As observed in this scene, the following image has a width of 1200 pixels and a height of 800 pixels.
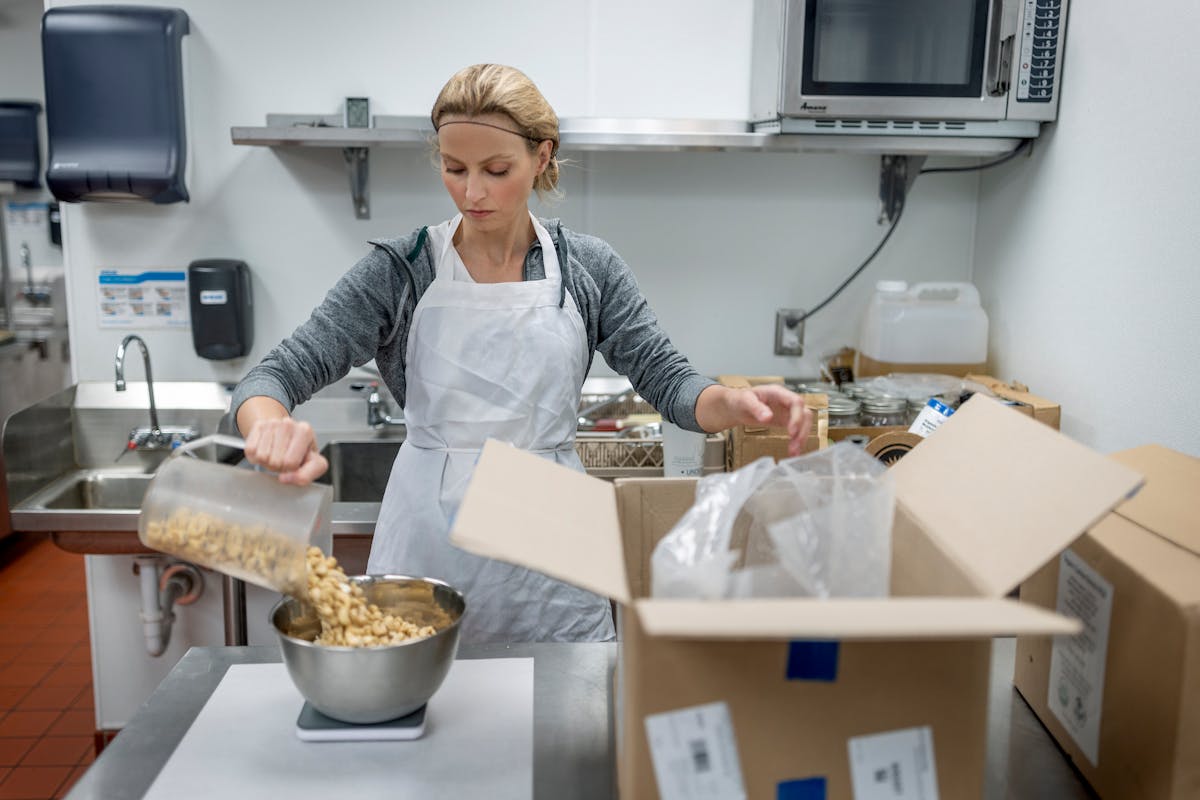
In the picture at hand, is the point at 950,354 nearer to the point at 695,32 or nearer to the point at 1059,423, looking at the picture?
the point at 1059,423

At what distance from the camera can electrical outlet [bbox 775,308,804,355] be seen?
2.57m

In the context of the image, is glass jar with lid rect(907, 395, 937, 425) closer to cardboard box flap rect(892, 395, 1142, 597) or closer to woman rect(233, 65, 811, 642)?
woman rect(233, 65, 811, 642)

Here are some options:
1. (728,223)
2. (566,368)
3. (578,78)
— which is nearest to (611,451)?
(566,368)

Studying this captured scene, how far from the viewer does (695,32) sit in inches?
95.4

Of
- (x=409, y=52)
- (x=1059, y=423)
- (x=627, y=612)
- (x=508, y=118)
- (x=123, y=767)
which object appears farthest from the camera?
(x=409, y=52)

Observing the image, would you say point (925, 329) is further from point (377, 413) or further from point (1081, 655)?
point (1081, 655)

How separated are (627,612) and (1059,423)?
1588mm

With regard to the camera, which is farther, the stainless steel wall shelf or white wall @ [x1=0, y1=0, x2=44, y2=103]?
white wall @ [x1=0, y1=0, x2=44, y2=103]

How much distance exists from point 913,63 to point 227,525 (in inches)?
70.0

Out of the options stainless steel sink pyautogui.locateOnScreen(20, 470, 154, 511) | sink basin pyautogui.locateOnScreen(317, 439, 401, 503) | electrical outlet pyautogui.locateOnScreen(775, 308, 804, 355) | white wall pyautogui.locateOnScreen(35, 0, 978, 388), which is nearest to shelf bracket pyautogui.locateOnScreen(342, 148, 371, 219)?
white wall pyautogui.locateOnScreen(35, 0, 978, 388)

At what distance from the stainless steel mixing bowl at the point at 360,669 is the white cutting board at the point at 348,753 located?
0.05m

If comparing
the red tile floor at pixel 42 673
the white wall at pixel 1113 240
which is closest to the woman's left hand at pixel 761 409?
the white wall at pixel 1113 240

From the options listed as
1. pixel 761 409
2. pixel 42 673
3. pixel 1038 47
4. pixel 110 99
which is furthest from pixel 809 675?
pixel 42 673

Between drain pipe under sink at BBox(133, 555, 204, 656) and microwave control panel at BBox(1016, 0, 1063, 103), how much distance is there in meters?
2.17
